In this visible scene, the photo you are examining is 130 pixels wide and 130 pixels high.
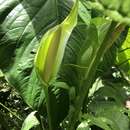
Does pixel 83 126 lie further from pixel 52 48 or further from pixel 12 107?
pixel 12 107

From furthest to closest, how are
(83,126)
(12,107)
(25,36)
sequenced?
1. (12,107)
2. (83,126)
3. (25,36)

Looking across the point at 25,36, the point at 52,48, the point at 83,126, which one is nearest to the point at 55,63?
the point at 52,48

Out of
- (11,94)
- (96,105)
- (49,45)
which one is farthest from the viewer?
(11,94)

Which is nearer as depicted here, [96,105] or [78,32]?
[78,32]

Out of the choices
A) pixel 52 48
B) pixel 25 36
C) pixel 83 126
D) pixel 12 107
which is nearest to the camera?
pixel 52 48

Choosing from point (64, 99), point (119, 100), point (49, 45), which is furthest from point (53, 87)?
point (119, 100)

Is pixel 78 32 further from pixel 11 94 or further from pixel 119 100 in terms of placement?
pixel 11 94

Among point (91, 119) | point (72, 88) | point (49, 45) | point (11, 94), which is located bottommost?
point (11, 94)
